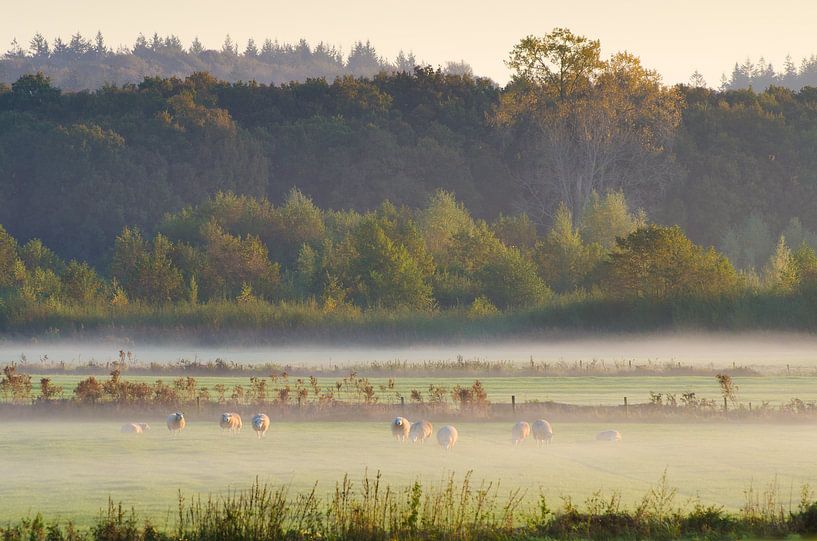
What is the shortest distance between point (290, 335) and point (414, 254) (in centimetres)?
1009

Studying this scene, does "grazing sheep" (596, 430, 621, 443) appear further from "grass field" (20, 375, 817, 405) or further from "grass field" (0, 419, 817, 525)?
"grass field" (20, 375, 817, 405)

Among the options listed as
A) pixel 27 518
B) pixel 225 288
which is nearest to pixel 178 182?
pixel 225 288

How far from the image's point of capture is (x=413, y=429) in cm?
2277

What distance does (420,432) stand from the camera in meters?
22.6

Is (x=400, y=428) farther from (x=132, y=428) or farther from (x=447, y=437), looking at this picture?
(x=132, y=428)

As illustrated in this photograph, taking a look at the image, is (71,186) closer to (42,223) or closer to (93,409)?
(42,223)

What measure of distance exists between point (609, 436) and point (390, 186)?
6707 centimetres

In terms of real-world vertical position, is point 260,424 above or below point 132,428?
above

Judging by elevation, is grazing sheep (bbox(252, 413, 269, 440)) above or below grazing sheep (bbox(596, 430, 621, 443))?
above

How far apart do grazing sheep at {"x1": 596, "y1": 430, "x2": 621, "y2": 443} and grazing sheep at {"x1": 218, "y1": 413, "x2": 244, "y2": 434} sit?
642 cm

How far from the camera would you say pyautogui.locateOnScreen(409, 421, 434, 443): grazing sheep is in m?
22.6

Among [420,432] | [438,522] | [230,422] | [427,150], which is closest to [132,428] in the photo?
[230,422]

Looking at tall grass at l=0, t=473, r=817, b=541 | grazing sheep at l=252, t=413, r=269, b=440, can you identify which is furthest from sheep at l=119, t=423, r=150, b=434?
tall grass at l=0, t=473, r=817, b=541

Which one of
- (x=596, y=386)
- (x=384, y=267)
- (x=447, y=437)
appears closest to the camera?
(x=447, y=437)
